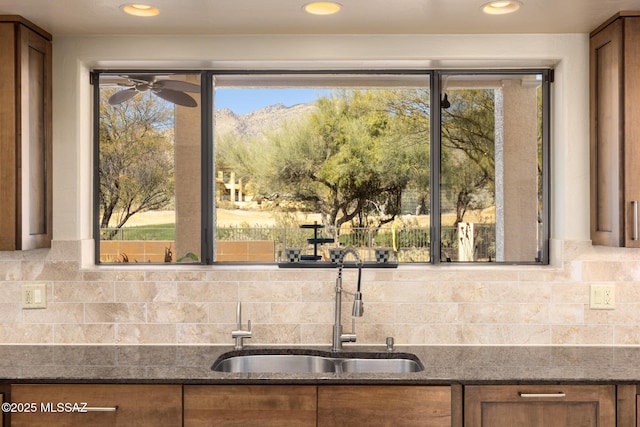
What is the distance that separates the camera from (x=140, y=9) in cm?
251

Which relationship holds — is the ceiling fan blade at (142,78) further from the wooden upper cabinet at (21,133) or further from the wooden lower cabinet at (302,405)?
the wooden lower cabinet at (302,405)

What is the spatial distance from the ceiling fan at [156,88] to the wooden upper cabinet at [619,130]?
188 cm

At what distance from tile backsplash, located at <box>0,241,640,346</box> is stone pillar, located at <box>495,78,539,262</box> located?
0.16m

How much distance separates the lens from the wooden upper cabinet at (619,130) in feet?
8.30

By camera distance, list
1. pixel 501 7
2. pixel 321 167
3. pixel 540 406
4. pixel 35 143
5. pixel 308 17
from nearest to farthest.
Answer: pixel 540 406 → pixel 501 7 → pixel 308 17 → pixel 35 143 → pixel 321 167

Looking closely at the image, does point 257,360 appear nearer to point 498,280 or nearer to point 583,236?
point 498,280

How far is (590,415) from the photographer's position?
90.0 inches

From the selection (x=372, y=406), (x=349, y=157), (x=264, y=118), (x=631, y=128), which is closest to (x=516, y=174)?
(x=631, y=128)

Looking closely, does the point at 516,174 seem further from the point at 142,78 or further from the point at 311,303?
the point at 142,78

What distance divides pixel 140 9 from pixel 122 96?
0.62 meters

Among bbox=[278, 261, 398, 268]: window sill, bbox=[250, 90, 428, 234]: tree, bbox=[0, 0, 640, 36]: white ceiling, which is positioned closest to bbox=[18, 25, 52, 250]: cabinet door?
bbox=[0, 0, 640, 36]: white ceiling

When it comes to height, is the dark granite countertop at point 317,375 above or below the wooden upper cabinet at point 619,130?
below

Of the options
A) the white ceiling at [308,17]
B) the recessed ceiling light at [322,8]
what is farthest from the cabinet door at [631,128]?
the recessed ceiling light at [322,8]

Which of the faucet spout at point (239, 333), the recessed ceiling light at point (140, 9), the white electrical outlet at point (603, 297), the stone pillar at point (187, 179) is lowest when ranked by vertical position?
the faucet spout at point (239, 333)
